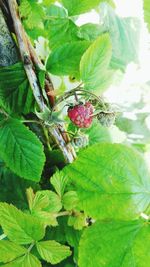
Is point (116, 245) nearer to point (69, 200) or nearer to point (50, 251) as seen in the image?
point (50, 251)

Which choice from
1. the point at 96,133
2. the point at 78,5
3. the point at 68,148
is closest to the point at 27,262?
the point at 68,148

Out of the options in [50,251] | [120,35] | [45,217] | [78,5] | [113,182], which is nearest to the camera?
[113,182]

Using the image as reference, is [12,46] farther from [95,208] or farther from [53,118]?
[95,208]

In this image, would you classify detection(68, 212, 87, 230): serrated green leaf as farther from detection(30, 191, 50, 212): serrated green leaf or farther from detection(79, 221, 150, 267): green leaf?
detection(79, 221, 150, 267): green leaf

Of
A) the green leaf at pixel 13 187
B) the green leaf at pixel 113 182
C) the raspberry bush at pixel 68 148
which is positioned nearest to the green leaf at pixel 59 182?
the raspberry bush at pixel 68 148

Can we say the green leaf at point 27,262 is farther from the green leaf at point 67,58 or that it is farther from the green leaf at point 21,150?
the green leaf at point 67,58

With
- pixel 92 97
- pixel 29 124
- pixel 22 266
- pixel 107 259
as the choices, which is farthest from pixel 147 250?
pixel 29 124
